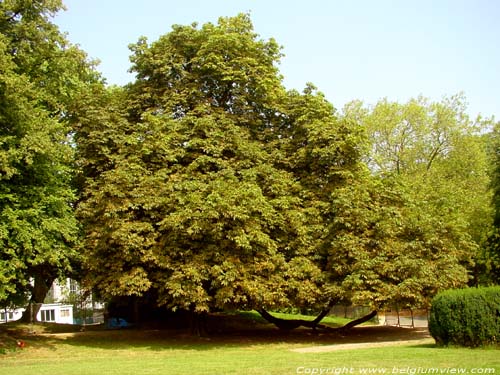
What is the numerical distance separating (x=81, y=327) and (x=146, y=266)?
9961 millimetres

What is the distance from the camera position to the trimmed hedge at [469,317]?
48.2 feet

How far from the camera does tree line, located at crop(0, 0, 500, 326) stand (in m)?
19.2

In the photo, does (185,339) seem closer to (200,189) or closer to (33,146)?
(200,189)

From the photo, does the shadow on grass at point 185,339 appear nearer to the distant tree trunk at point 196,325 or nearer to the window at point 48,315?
the distant tree trunk at point 196,325

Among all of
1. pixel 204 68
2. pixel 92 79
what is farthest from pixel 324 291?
pixel 92 79

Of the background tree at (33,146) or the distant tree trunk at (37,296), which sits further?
the distant tree trunk at (37,296)

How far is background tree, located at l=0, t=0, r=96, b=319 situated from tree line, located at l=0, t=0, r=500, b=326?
0.26 feet

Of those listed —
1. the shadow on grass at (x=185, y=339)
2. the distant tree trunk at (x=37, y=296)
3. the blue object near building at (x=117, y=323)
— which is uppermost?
the distant tree trunk at (x=37, y=296)

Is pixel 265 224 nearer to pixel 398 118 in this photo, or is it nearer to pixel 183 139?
pixel 183 139

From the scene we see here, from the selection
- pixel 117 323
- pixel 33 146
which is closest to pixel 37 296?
pixel 117 323

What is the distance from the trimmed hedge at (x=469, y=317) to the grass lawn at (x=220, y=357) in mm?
651

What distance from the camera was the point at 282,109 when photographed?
81.3 feet

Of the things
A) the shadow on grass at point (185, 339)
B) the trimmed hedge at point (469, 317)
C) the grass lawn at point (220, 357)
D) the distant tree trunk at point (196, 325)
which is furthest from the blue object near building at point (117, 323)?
the trimmed hedge at point (469, 317)

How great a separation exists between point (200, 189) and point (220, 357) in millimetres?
6810
